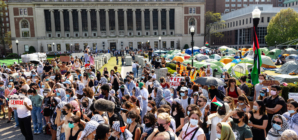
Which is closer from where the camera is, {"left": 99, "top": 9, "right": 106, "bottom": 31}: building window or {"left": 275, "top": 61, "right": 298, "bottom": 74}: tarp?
{"left": 275, "top": 61, "right": 298, "bottom": 74}: tarp

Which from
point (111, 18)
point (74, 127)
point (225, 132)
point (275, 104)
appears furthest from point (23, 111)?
point (111, 18)

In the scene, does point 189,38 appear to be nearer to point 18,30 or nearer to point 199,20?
point 199,20

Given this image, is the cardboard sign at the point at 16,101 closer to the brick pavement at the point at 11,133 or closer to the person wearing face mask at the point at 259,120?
the brick pavement at the point at 11,133

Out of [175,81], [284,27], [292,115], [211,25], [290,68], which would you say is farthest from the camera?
[211,25]

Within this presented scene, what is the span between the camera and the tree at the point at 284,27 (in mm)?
49156

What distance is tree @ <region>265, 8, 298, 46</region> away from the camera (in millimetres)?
49156

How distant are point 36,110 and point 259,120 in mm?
8170

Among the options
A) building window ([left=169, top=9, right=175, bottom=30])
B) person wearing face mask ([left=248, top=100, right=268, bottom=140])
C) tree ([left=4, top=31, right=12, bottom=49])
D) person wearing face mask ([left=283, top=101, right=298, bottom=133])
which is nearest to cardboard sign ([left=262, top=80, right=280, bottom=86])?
person wearing face mask ([left=283, top=101, right=298, bottom=133])

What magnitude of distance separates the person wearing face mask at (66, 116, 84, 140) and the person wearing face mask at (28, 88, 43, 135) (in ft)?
13.1

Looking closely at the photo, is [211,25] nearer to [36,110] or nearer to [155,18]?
[155,18]

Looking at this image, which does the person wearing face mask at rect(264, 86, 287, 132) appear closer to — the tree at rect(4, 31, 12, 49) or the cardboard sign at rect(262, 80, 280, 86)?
the cardboard sign at rect(262, 80, 280, 86)

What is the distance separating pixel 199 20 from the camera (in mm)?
87312

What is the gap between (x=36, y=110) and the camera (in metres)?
9.11

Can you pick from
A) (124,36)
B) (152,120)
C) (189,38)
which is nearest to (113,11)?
(124,36)
